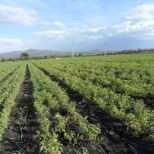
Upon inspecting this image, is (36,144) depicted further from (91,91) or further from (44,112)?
(91,91)

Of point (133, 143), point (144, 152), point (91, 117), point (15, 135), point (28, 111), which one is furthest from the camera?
point (28, 111)

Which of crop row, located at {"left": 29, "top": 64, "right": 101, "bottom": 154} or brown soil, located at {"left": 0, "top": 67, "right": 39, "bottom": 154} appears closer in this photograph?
crop row, located at {"left": 29, "top": 64, "right": 101, "bottom": 154}

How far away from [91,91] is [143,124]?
4.72 m

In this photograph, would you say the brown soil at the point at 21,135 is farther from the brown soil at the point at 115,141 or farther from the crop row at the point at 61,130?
the brown soil at the point at 115,141

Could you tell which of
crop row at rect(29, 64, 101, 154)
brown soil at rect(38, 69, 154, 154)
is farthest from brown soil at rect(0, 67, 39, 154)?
brown soil at rect(38, 69, 154, 154)

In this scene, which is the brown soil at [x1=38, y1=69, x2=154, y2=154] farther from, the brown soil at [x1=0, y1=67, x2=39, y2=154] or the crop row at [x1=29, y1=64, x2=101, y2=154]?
the brown soil at [x1=0, y1=67, x2=39, y2=154]

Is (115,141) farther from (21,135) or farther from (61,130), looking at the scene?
(21,135)

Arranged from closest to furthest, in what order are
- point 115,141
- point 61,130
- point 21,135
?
point 115,141 → point 61,130 → point 21,135

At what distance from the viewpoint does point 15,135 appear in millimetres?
6594

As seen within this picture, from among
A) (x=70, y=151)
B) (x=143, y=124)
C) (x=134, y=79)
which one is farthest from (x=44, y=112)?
(x=134, y=79)

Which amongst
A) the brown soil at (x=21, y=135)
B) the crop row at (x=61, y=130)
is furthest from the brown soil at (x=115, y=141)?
the brown soil at (x=21, y=135)

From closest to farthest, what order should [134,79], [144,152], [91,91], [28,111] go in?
[144,152] → [28,111] → [91,91] → [134,79]

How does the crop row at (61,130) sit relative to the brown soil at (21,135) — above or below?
above

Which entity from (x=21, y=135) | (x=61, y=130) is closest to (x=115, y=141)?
(x=61, y=130)
